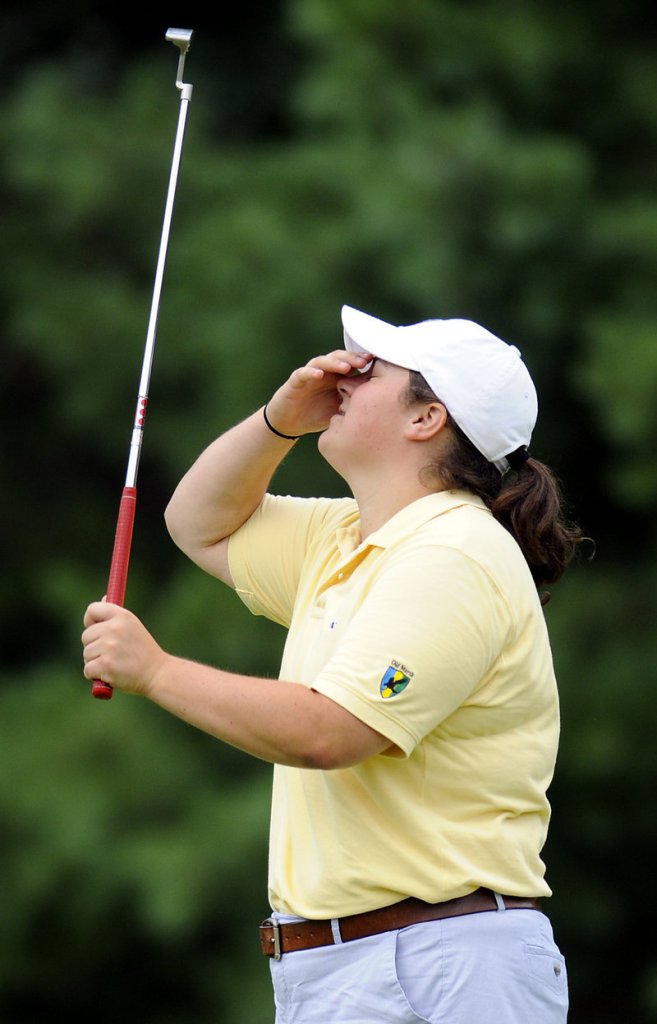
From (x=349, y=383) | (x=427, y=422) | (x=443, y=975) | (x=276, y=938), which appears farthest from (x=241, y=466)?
(x=443, y=975)

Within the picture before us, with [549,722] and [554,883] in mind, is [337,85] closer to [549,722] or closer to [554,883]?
[554,883]

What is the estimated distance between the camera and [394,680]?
1487 mm

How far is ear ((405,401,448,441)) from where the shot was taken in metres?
1.75

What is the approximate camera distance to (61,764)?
12.3 ft

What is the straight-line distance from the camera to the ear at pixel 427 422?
175cm

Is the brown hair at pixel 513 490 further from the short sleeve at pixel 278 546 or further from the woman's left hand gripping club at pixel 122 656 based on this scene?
the woman's left hand gripping club at pixel 122 656

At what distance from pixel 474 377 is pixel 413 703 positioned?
1.44 feet

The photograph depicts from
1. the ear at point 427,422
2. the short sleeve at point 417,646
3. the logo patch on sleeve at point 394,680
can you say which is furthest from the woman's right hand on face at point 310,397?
the logo patch on sleeve at point 394,680

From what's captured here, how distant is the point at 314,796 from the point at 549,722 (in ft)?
0.89

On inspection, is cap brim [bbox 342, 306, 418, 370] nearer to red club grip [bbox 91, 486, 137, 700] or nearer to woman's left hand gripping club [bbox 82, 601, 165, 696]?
red club grip [bbox 91, 486, 137, 700]

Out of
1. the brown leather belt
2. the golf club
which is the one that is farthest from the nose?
the brown leather belt

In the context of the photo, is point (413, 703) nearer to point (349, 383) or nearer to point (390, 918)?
point (390, 918)

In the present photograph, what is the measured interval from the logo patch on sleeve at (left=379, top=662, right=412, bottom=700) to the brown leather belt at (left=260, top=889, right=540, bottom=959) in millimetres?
245

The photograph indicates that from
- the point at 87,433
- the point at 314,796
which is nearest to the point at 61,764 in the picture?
the point at 87,433
